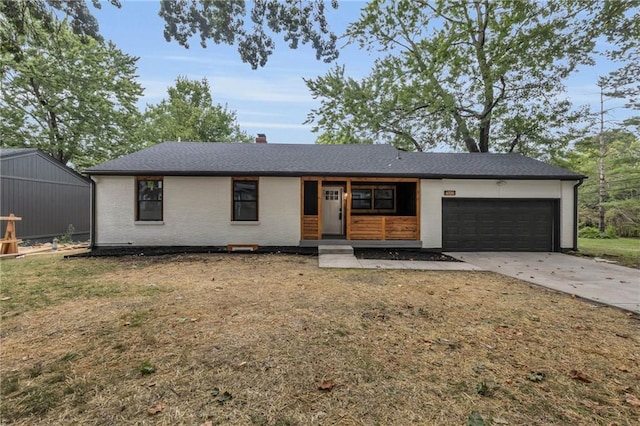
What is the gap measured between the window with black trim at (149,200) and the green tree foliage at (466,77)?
14.2 meters

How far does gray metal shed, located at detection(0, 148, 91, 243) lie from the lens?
12461mm

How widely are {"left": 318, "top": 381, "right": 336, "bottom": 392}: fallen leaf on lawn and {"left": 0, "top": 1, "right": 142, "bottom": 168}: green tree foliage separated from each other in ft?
81.1

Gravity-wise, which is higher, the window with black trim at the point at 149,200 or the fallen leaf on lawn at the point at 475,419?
the window with black trim at the point at 149,200

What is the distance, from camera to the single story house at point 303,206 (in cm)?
1060

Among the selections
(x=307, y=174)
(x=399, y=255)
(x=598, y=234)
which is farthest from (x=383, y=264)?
(x=598, y=234)

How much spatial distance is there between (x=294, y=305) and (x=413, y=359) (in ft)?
6.96

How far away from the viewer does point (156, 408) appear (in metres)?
2.22

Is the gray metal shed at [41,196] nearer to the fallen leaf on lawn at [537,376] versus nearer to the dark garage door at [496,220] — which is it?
the fallen leaf on lawn at [537,376]

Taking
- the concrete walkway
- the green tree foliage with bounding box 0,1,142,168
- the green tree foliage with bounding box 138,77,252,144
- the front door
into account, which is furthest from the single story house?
the green tree foliage with bounding box 138,77,252,144

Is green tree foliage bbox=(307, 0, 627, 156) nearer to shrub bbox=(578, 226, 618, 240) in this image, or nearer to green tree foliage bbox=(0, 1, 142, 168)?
shrub bbox=(578, 226, 618, 240)

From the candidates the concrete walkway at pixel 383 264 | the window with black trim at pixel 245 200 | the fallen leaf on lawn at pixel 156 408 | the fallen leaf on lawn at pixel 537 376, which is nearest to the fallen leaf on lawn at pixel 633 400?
the fallen leaf on lawn at pixel 537 376

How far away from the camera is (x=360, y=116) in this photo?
20.7 m

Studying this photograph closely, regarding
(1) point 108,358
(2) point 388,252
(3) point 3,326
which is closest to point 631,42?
(2) point 388,252

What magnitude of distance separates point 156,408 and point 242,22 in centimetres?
603
